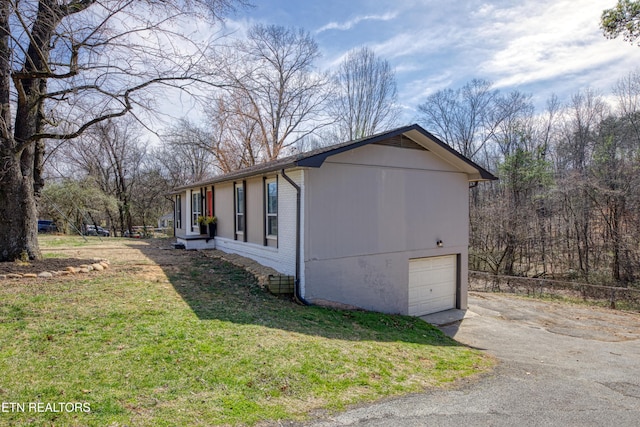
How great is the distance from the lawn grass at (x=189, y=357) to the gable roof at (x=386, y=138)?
3.07 meters

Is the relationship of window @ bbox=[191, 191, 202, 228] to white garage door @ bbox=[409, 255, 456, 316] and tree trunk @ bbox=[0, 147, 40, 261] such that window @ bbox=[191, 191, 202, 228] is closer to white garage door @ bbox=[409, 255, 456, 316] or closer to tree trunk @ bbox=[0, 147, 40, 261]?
tree trunk @ bbox=[0, 147, 40, 261]

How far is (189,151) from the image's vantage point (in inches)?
1336

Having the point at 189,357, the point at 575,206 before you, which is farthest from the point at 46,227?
the point at 575,206

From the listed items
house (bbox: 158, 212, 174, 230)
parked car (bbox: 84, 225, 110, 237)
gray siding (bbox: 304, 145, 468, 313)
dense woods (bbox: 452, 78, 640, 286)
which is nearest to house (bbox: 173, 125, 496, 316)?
gray siding (bbox: 304, 145, 468, 313)

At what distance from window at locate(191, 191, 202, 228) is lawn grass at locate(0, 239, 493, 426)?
29.3ft

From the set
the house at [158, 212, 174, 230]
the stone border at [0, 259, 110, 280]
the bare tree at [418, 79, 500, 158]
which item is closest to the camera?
the stone border at [0, 259, 110, 280]

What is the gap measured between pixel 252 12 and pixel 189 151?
28111 mm

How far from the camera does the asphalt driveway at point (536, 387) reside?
354 cm

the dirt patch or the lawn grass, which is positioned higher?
the dirt patch

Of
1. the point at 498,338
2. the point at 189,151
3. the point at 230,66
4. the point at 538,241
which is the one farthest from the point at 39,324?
the point at 189,151

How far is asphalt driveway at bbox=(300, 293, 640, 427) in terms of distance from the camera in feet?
11.6

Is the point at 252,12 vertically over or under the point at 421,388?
over

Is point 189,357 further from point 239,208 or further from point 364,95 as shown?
point 364,95

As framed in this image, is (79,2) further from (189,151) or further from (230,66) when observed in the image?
(189,151)
